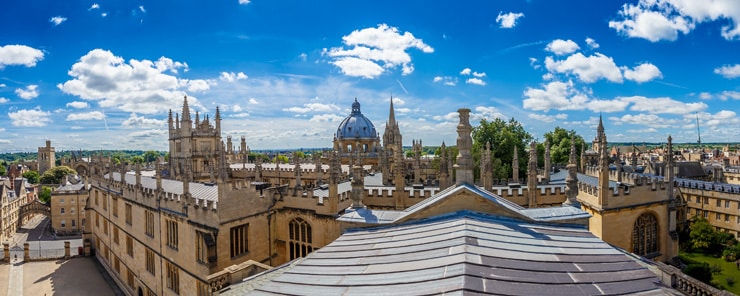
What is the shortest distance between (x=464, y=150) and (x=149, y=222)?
21560 millimetres

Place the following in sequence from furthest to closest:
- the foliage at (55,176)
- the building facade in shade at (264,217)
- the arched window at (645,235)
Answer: the foliage at (55,176) < the arched window at (645,235) < the building facade in shade at (264,217)

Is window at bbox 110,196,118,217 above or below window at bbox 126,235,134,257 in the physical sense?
above

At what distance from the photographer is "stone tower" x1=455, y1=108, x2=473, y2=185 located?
40.5 ft

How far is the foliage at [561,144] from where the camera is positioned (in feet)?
180

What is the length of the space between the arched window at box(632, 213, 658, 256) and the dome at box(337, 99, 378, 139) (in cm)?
4323

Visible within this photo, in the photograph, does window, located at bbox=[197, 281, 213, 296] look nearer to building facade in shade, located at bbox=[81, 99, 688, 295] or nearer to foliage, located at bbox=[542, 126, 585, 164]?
building facade in shade, located at bbox=[81, 99, 688, 295]

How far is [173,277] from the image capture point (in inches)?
906

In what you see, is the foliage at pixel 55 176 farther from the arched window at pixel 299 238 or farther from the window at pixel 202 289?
the arched window at pixel 299 238

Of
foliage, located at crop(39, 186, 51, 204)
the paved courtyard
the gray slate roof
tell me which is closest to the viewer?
the gray slate roof

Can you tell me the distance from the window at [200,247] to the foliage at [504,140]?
29.2m

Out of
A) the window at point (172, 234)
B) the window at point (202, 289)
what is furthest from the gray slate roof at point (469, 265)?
the window at point (172, 234)

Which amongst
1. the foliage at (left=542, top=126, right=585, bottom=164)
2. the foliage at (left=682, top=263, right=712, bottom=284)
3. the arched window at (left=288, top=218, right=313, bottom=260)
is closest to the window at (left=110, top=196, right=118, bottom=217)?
the arched window at (left=288, top=218, right=313, bottom=260)

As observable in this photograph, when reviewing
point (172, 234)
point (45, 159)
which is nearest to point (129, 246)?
point (172, 234)

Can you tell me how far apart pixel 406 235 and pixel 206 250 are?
12.4 metres
